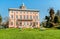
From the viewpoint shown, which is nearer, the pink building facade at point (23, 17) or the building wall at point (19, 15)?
the building wall at point (19, 15)

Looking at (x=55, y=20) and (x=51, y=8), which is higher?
(x=51, y=8)

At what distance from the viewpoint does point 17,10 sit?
3501 inches

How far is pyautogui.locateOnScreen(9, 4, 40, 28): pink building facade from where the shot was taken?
86.9m

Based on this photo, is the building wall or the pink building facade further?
the pink building facade

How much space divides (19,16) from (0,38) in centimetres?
7131

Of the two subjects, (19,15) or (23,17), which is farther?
(23,17)

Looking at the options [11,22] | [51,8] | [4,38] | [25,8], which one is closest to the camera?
[4,38]

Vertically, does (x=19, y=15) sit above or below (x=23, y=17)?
above

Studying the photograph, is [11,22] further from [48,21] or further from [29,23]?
[48,21]

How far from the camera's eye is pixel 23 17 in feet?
293

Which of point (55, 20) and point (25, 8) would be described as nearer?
point (55, 20)

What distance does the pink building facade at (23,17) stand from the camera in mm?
86938

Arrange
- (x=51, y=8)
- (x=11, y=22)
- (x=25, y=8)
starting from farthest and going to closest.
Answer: (x=25, y=8) < (x=11, y=22) < (x=51, y=8)

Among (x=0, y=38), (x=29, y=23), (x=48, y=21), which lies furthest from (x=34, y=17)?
(x=0, y=38)
